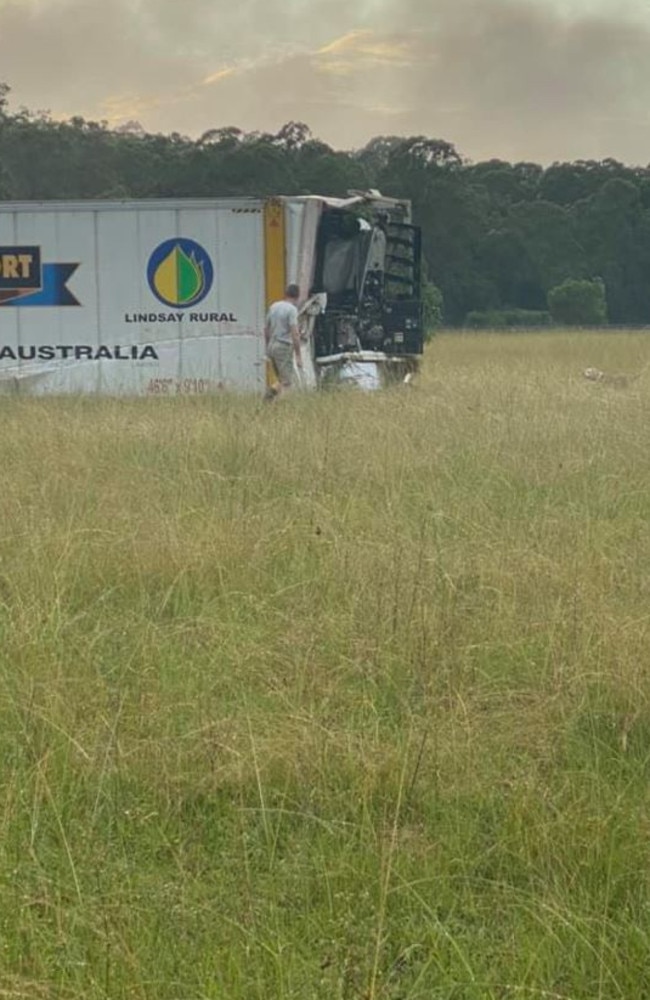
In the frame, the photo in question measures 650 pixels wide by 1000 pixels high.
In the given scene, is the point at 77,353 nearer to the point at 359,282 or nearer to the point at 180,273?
the point at 180,273

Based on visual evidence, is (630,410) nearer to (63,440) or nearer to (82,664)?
(63,440)

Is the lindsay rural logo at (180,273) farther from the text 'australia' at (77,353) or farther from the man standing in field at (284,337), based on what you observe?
the man standing in field at (284,337)

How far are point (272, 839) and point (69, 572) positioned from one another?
2.55m

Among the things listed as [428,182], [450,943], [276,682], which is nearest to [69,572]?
[276,682]

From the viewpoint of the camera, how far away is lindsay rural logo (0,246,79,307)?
15.6 metres

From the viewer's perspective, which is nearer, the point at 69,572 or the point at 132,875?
the point at 132,875

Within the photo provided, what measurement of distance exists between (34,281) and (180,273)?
6.30 feet

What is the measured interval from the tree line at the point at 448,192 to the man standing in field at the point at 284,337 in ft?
110

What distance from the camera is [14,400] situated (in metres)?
14.0

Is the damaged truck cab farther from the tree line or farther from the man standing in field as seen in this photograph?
the tree line

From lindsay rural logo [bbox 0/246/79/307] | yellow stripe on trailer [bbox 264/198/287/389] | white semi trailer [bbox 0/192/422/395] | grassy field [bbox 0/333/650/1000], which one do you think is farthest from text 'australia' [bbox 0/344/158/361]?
grassy field [bbox 0/333/650/1000]

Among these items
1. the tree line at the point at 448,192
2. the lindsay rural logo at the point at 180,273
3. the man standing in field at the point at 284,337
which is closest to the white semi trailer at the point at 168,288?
the lindsay rural logo at the point at 180,273

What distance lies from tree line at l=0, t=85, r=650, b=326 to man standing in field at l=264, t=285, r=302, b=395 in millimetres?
33439

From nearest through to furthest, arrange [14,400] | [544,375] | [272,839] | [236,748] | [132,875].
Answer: [132,875] → [272,839] → [236,748] → [14,400] → [544,375]
